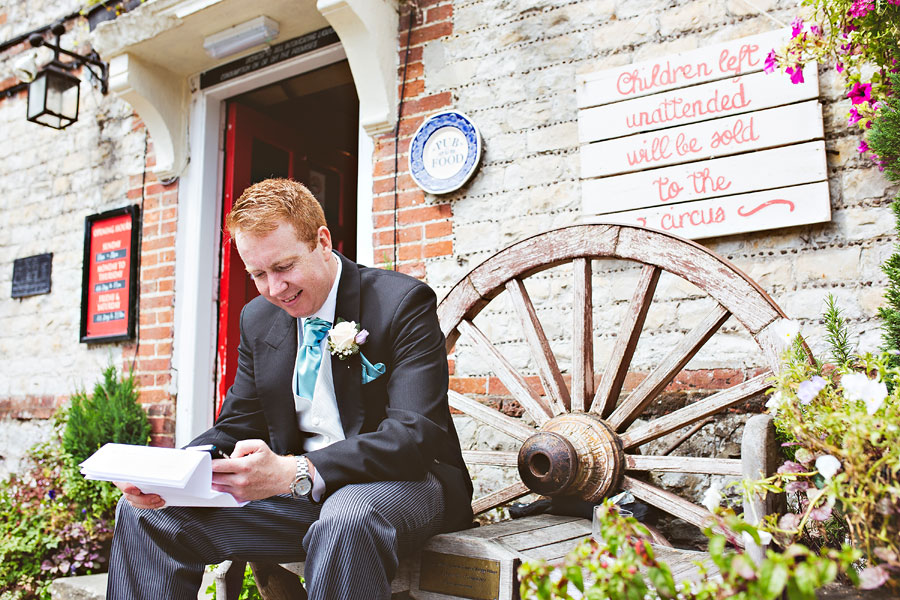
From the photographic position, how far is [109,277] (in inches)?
171

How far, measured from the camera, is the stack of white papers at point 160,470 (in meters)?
1.55

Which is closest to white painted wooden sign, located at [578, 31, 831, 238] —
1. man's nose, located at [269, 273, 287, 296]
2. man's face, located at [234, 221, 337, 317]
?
man's face, located at [234, 221, 337, 317]

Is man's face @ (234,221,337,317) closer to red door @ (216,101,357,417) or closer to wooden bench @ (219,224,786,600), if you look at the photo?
wooden bench @ (219,224,786,600)

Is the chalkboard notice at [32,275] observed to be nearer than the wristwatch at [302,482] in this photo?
No

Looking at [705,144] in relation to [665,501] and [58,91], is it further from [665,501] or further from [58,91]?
[58,91]

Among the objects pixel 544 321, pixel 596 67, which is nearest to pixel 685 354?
pixel 544 321

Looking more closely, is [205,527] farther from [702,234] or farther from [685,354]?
[702,234]

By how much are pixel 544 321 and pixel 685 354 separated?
0.81 m

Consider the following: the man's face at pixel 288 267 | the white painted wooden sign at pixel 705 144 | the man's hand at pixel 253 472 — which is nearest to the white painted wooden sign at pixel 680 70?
the white painted wooden sign at pixel 705 144

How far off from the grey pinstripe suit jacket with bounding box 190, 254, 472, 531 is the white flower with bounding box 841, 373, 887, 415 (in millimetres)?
924

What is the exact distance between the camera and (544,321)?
3002mm

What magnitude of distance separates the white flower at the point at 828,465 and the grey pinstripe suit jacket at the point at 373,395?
2.91 feet

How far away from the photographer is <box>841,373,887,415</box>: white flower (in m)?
1.21

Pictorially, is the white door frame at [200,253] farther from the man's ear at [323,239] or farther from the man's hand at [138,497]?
the man's hand at [138,497]
